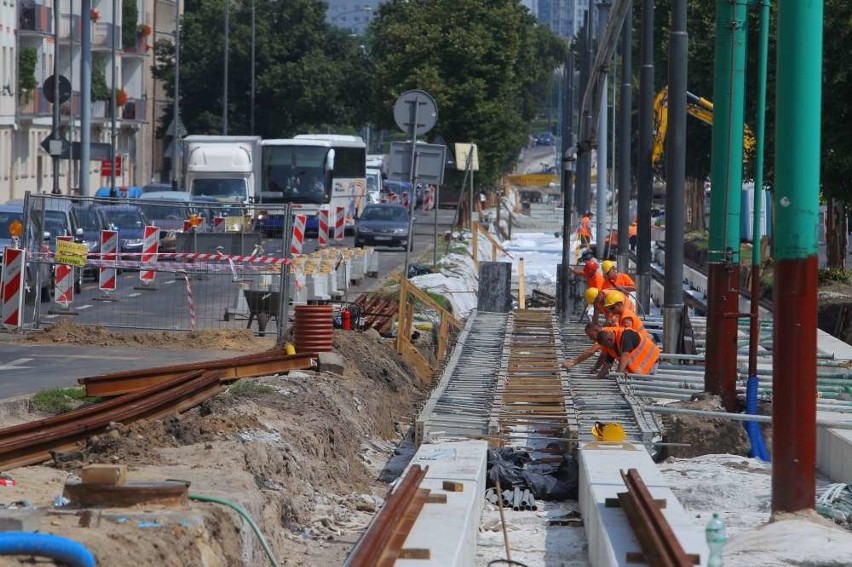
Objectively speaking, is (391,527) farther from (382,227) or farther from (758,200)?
(382,227)

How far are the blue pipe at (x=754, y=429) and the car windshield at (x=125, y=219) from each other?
25033 mm

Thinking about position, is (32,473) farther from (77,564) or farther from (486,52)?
(486,52)

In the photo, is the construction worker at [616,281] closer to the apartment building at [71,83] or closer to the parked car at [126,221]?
the parked car at [126,221]

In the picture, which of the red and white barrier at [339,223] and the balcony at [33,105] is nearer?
the red and white barrier at [339,223]

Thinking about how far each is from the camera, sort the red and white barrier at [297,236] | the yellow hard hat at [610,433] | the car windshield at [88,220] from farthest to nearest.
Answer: the car windshield at [88,220]
the red and white barrier at [297,236]
the yellow hard hat at [610,433]

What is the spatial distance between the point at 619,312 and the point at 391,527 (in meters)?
8.69

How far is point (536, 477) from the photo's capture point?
47.4ft

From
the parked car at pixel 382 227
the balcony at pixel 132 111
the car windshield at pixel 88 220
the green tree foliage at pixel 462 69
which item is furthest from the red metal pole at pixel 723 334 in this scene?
the balcony at pixel 132 111

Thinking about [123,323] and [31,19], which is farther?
[31,19]

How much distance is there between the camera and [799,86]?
10.4 meters

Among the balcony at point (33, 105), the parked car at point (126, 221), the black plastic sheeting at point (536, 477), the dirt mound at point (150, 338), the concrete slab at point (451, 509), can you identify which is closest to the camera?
the concrete slab at point (451, 509)

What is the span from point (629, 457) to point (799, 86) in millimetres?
4216

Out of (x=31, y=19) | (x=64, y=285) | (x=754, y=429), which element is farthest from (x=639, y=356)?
(x=31, y=19)

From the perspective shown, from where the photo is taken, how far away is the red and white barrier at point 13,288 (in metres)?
23.5
